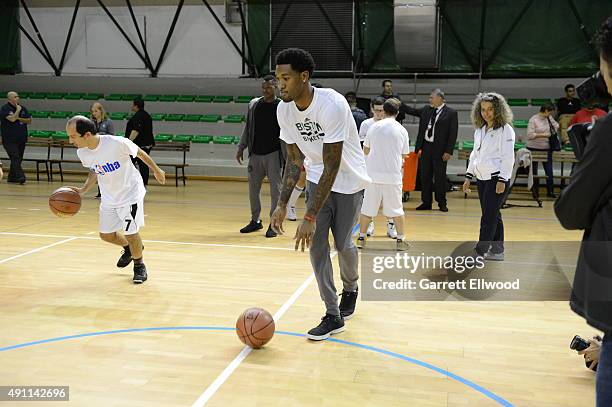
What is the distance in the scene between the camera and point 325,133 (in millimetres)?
3979

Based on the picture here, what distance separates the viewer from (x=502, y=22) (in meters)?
15.2

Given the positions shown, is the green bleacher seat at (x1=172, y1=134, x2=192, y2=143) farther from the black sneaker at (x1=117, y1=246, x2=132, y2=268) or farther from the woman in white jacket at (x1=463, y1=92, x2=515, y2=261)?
the woman in white jacket at (x1=463, y1=92, x2=515, y2=261)

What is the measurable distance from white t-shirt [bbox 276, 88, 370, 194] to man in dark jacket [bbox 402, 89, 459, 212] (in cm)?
633

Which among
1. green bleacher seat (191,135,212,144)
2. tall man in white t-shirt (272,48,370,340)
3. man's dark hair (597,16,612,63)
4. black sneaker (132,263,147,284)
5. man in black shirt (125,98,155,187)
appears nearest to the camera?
man's dark hair (597,16,612,63)

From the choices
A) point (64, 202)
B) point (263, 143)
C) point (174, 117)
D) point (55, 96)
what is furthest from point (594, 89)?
point (55, 96)

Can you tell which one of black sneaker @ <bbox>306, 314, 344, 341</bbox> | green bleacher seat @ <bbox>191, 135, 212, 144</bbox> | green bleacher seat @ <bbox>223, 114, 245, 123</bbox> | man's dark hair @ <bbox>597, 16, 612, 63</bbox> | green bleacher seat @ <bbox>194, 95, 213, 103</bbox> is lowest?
black sneaker @ <bbox>306, 314, 344, 341</bbox>

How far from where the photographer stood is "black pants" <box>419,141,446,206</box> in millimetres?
10539

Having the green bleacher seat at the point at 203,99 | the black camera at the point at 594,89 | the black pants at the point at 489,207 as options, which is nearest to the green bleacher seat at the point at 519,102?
the green bleacher seat at the point at 203,99

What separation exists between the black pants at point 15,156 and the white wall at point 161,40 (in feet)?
15.8

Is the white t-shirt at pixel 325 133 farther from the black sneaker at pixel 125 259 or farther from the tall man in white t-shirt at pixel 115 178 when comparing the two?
the black sneaker at pixel 125 259

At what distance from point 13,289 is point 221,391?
9.53 ft

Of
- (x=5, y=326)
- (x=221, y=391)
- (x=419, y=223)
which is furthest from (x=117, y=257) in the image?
(x=419, y=223)

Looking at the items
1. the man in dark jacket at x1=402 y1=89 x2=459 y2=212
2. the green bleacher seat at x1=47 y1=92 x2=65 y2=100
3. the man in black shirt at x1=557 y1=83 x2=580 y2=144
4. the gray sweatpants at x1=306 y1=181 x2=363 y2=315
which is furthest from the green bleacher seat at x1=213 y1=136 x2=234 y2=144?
the gray sweatpants at x1=306 y1=181 x2=363 y2=315

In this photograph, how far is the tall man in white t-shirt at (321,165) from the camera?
3938mm
